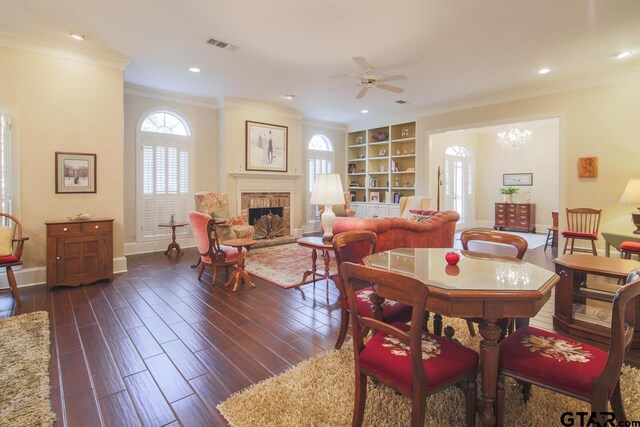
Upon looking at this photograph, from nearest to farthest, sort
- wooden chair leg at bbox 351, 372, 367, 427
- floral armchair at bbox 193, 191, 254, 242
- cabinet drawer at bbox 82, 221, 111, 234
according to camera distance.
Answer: wooden chair leg at bbox 351, 372, 367, 427 < cabinet drawer at bbox 82, 221, 111, 234 < floral armchair at bbox 193, 191, 254, 242

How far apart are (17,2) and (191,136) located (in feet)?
11.3

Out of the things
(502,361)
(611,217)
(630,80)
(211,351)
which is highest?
(630,80)

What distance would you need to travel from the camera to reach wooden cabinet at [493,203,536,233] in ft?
29.9

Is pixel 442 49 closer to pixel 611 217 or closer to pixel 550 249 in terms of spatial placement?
pixel 611 217

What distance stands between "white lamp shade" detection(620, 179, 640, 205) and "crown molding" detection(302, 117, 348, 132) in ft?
20.8

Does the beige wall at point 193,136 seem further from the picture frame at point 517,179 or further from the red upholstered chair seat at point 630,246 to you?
the picture frame at point 517,179

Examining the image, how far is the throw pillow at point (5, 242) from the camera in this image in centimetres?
341

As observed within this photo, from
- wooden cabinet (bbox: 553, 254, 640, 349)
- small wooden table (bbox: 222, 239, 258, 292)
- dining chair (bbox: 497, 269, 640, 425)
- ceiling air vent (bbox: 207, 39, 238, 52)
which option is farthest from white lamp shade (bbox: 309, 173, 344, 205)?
dining chair (bbox: 497, 269, 640, 425)

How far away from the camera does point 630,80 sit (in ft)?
16.3

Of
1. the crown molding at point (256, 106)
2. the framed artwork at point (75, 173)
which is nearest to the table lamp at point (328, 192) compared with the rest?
the framed artwork at point (75, 173)

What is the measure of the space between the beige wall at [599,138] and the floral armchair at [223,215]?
Result: 5.54 meters

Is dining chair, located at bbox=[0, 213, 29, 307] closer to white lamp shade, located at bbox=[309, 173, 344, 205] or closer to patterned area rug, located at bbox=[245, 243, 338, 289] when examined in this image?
patterned area rug, located at bbox=[245, 243, 338, 289]

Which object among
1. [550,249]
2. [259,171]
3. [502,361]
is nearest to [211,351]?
[502,361]

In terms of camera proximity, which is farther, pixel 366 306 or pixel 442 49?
pixel 442 49
